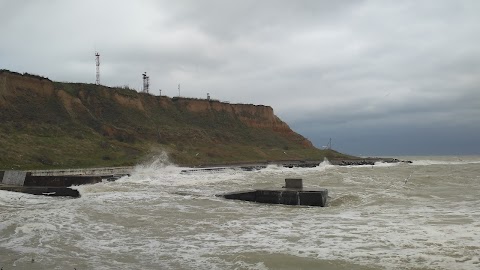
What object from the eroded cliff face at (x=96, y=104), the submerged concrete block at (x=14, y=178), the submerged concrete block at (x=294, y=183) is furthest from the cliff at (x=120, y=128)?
the submerged concrete block at (x=294, y=183)

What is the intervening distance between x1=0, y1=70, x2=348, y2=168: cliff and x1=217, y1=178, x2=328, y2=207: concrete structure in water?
2578cm

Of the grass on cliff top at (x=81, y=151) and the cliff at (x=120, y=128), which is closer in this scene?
the grass on cliff top at (x=81, y=151)

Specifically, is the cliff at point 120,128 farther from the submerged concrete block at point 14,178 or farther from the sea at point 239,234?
A: the sea at point 239,234

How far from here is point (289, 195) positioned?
772 inches

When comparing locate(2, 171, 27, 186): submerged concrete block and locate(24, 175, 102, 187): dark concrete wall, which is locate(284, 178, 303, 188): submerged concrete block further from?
locate(2, 171, 27, 186): submerged concrete block

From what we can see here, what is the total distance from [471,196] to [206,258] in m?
16.6

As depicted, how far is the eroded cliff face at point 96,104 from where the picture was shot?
60.5 metres

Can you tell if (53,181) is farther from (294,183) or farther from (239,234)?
(239,234)

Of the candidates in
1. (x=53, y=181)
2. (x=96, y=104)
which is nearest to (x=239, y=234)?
(x=53, y=181)

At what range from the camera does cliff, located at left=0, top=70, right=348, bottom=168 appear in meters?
48.9

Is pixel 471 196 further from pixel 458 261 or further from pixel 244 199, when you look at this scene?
pixel 458 261

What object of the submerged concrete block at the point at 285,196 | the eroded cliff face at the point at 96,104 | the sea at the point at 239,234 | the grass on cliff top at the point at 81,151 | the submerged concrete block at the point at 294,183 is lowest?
the sea at the point at 239,234

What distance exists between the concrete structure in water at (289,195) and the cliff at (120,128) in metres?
25.8

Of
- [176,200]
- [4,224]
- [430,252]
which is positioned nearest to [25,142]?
[176,200]
